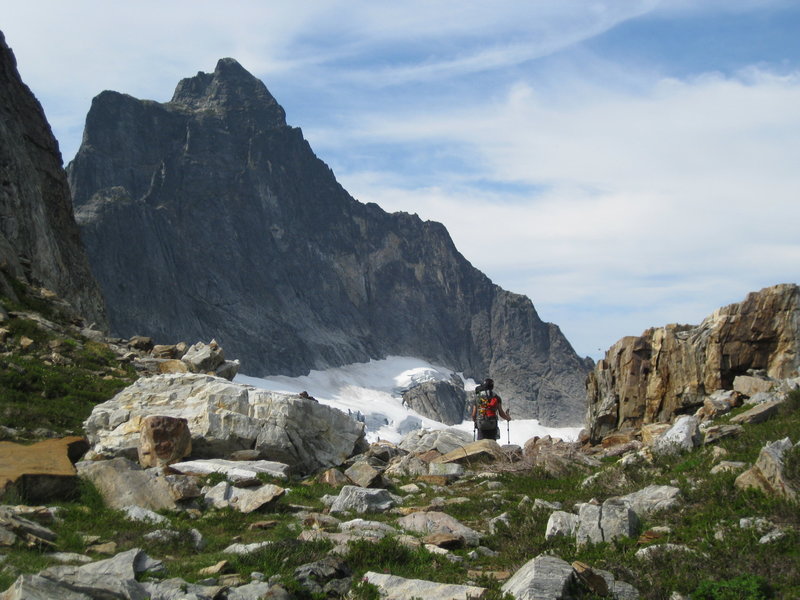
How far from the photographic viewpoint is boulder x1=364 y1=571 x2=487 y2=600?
8781 mm

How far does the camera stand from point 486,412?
24.3m

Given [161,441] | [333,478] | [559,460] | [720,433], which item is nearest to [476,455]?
[559,460]

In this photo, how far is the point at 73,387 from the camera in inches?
861

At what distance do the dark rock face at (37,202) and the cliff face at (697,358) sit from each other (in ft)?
90.8

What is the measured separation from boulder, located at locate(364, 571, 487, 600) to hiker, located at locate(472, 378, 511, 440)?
14.8 metres

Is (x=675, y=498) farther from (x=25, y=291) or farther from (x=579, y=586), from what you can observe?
(x=25, y=291)

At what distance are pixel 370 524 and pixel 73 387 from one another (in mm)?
12600

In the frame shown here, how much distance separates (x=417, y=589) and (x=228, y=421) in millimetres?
10367

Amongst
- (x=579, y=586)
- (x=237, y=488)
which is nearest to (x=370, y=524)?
(x=237, y=488)

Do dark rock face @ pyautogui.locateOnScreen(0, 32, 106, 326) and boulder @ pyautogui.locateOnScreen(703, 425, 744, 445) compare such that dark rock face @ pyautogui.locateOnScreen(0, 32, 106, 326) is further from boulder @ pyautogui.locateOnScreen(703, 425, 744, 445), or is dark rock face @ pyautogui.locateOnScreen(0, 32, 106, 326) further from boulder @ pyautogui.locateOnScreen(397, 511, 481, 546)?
boulder @ pyautogui.locateOnScreen(703, 425, 744, 445)

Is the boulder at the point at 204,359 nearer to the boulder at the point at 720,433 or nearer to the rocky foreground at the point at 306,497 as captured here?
the rocky foreground at the point at 306,497

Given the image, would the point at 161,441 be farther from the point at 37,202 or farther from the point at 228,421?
the point at 37,202

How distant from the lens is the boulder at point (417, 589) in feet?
28.8

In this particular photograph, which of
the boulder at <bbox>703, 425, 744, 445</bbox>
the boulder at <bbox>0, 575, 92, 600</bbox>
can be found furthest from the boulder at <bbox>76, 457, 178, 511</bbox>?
the boulder at <bbox>703, 425, 744, 445</bbox>
